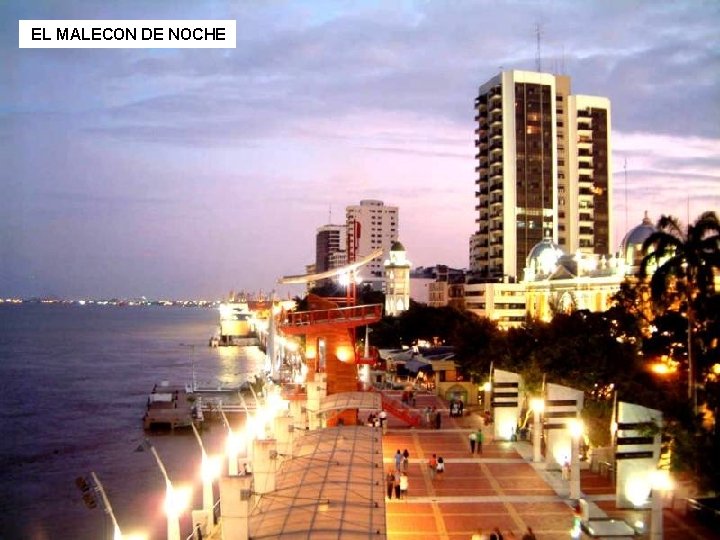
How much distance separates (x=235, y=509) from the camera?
674 inches

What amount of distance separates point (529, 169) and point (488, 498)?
96.0 meters

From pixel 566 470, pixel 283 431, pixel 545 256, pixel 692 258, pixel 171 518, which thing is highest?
pixel 545 256

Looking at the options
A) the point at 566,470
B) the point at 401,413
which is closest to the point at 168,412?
the point at 401,413

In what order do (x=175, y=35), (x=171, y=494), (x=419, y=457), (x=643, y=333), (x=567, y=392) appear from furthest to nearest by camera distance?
(x=643, y=333)
(x=419, y=457)
(x=567, y=392)
(x=175, y=35)
(x=171, y=494)

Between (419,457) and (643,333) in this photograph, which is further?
(643,333)

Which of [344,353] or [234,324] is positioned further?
[234,324]

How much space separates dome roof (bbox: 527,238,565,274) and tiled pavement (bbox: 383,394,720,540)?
63731 mm

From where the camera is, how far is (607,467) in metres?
30.9

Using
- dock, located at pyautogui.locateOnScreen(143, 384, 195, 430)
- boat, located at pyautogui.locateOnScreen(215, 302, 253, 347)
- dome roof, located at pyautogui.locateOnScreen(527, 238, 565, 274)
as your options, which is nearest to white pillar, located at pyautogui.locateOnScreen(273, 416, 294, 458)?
dock, located at pyautogui.locateOnScreen(143, 384, 195, 430)

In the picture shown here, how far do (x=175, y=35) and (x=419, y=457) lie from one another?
20.6 meters

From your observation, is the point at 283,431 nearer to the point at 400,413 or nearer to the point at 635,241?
the point at 400,413

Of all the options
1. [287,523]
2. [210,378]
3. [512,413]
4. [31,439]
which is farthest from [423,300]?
[287,523]

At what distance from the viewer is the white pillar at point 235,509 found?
1686cm

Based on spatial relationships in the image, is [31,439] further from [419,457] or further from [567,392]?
[567,392]
